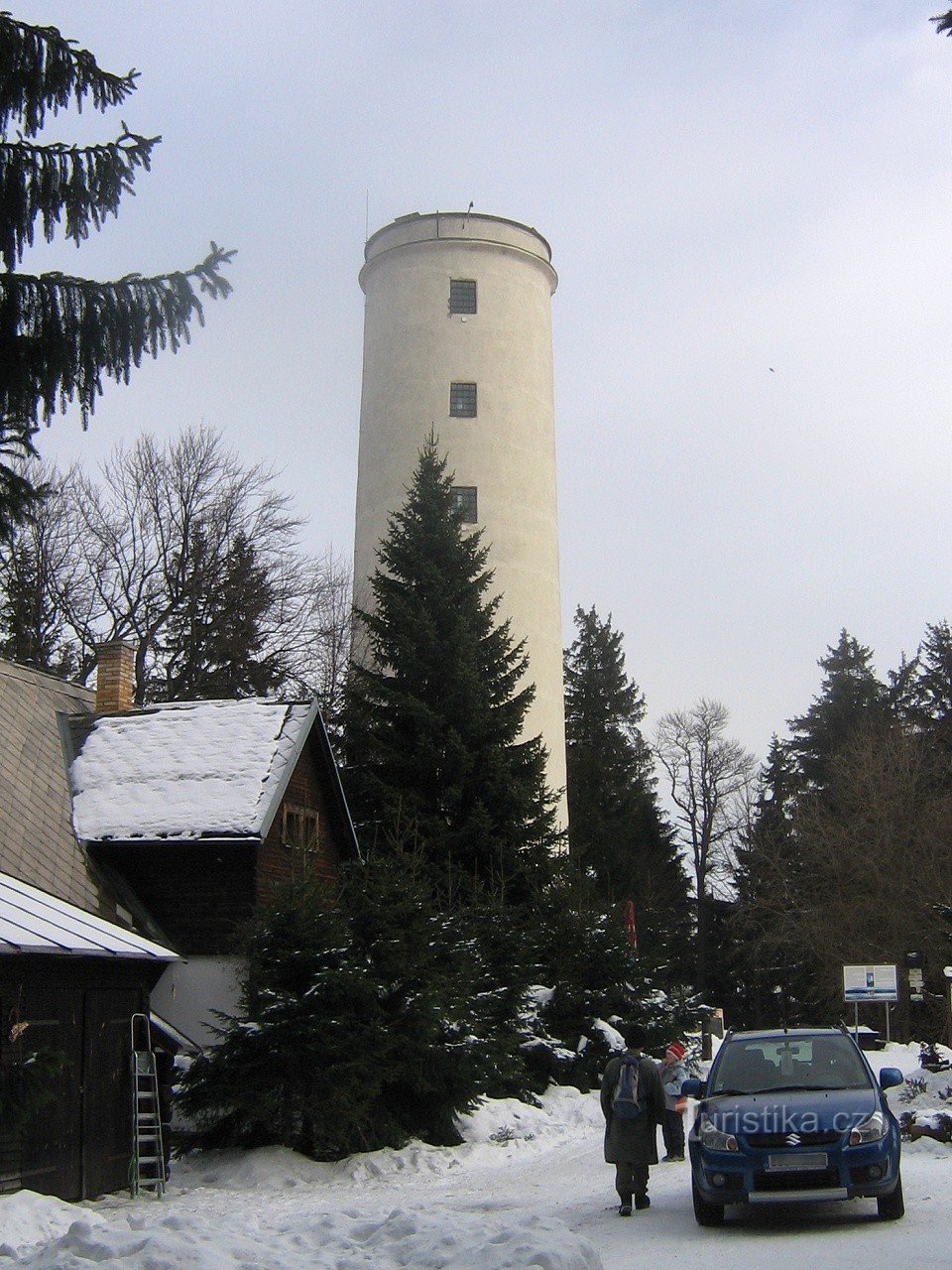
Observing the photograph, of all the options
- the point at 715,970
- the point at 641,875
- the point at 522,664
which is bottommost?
the point at 715,970

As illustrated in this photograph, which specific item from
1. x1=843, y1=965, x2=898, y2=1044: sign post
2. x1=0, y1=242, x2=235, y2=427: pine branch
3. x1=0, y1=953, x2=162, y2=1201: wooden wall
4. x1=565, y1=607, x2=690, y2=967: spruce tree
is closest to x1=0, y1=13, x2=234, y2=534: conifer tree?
x1=0, y1=242, x2=235, y2=427: pine branch

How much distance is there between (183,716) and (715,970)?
43310 millimetres

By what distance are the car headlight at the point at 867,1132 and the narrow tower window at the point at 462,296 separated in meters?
30.2

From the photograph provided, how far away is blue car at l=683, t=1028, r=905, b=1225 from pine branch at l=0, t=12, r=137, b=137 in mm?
8984

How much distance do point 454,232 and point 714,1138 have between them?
31143mm

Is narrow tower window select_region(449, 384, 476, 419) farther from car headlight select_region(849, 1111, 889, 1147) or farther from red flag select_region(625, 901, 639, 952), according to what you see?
car headlight select_region(849, 1111, 889, 1147)

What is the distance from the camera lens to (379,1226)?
10.9m

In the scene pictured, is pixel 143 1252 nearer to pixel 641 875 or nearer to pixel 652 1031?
pixel 652 1031

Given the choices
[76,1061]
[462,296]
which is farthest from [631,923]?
[76,1061]

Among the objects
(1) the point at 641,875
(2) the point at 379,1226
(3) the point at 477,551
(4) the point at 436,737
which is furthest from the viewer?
(1) the point at 641,875

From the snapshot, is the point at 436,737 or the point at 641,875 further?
the point at 641,875

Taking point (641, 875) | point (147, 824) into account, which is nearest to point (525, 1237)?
point (147, 824)

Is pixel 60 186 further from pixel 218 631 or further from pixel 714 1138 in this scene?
pixel 218 631

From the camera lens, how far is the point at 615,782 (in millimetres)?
59688
